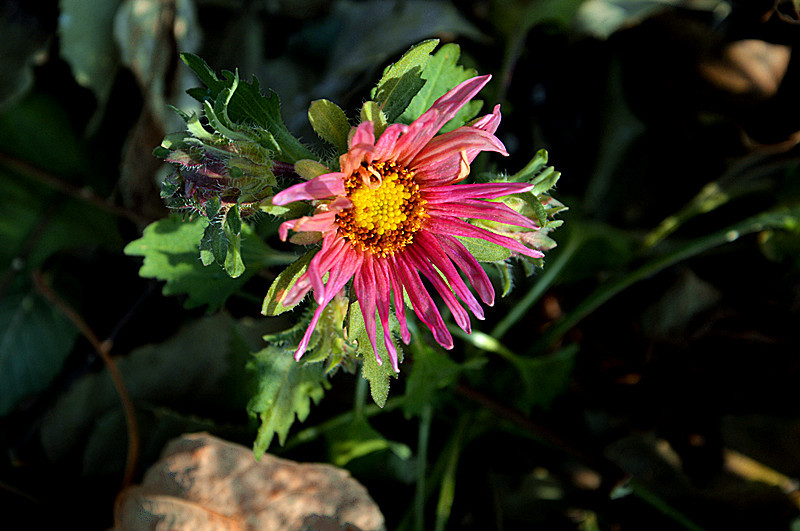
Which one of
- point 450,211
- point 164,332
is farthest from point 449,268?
point 164,332

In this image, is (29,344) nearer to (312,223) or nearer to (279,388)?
(279,388)

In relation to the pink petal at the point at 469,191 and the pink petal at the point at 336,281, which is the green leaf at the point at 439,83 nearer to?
the pink petal at the point at 469,191

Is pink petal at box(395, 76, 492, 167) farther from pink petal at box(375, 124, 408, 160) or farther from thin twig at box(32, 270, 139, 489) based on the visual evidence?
thin twig at box(32, 270, 139, 489)

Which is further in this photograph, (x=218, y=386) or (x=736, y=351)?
(x=736, y=351)

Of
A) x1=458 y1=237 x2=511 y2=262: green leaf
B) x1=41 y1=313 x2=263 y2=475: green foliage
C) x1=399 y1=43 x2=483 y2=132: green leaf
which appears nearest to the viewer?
x1=458 y1=237 x2=511 y2=262: green leaf

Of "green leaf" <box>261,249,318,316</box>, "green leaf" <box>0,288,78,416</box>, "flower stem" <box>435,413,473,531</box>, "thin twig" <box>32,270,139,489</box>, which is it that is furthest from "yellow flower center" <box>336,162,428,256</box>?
"green leaf" <box>0,288,78,416</box>

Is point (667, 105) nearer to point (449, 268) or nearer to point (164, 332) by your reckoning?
A: point (449, 268)
